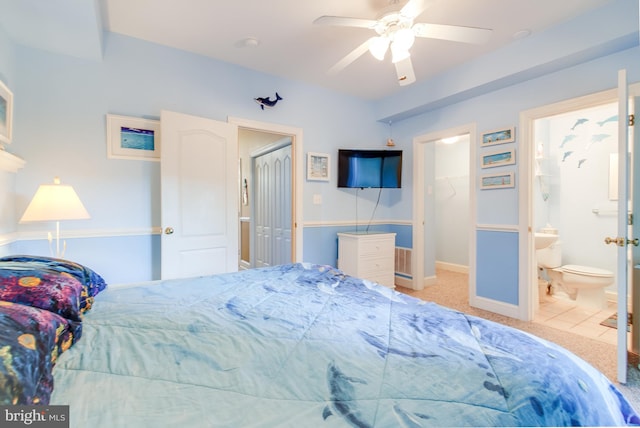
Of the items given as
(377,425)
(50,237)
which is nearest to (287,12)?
(50,237)

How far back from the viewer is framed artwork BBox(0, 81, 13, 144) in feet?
6.21

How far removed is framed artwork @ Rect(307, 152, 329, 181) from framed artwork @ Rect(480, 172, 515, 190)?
1.78 m

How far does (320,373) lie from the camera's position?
0.76 meters

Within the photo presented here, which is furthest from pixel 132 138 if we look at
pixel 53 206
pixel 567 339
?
pixel 567 339

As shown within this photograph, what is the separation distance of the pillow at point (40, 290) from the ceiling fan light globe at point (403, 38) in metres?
2.18

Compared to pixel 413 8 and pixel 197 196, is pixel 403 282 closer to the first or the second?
pixel 197 196

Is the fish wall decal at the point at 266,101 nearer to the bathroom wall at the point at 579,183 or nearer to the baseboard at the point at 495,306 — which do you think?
the baseboard at the point at 495,306

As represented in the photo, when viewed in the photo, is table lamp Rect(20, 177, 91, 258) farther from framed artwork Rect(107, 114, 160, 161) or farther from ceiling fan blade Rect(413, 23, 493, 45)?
ceiling fan blade Rect(413, 23, 493, 45)

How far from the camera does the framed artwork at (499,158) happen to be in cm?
295

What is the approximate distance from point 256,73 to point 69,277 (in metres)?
2.70

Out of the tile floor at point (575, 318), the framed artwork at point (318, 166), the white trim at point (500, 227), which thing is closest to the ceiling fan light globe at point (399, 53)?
the framed artwork at point (318, 166)

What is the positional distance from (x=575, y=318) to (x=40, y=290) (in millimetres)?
4072

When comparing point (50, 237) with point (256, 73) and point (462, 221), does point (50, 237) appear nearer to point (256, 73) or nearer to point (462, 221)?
point (256, 73)

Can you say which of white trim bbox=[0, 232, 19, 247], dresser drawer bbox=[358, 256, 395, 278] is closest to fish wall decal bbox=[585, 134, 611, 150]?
dresser drawer bbox=[358, 256, 395, 278]
